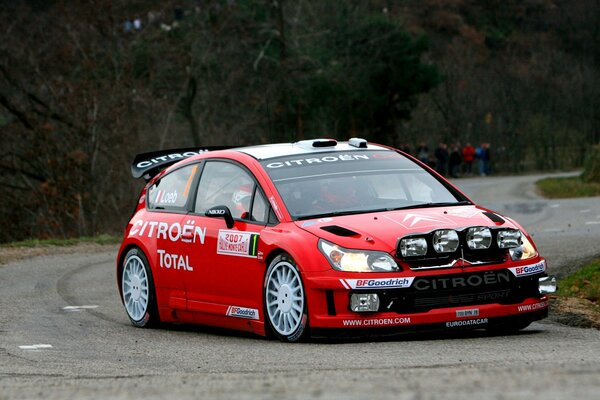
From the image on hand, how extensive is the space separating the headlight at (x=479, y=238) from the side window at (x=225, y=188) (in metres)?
1.90

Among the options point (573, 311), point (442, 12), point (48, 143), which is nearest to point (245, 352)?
point (573, 311)

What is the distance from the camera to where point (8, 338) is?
10.7m

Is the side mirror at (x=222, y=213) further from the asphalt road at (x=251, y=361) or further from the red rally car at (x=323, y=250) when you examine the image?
the asphalt road at (x=251, y=361)

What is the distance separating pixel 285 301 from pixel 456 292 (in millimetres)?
1229

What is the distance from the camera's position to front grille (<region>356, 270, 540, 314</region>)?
9.05 meters

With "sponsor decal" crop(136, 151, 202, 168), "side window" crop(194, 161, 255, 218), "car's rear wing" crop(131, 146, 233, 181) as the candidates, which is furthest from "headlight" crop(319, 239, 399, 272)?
"sponsor decal" crop(136, 151, 202, 168)

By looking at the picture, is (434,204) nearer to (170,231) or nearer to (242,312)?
(242,312)

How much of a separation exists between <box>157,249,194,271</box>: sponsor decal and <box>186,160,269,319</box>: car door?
94 mm

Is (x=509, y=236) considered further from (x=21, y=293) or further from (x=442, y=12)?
(x=442, y=12)

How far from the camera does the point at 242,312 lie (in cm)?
1004

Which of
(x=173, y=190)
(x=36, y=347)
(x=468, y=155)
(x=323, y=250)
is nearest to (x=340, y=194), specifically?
(x=323, y=250)

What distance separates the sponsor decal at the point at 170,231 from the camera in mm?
10750

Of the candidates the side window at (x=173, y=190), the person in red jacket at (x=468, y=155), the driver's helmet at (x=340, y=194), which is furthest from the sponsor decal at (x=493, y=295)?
the person in red jacket at (x=468, y=155)

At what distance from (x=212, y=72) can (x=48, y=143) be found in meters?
12.0
